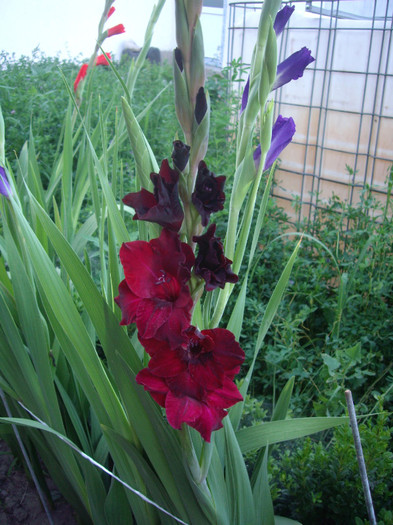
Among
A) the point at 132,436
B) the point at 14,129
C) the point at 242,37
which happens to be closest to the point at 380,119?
the point at 242,37

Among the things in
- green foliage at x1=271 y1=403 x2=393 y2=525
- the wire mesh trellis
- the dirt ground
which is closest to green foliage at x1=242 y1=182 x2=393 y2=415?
green foliage at x1=271 y1=403 x2=393 y2=525

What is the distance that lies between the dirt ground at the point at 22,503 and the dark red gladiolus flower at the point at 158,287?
84 centimetres

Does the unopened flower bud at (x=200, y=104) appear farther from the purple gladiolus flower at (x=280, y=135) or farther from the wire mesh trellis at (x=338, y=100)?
the wire mesh trellis at (x=338, y=100)

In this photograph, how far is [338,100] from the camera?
258cm

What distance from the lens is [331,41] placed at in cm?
255

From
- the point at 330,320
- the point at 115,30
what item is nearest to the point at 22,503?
the point at 330,320

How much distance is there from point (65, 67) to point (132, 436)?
3712 millimetres

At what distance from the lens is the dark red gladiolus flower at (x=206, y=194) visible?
52cm

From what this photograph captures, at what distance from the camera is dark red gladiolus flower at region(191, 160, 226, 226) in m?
0.52

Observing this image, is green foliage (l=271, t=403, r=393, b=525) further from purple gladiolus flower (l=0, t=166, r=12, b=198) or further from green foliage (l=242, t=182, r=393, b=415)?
purple gladiolus flower (l=0, t=166, r=12, b=198)

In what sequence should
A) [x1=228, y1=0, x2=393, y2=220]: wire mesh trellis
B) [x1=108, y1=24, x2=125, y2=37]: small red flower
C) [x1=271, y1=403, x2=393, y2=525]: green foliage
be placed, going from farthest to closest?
[x1=228, y1=0, x2=393, y2=220]: wire mesh trellis < [x1=108, y1=24, x2=125, y2=37]: small red flower < [x1=271, y1=403, x2=393, y2=525]: green foliage

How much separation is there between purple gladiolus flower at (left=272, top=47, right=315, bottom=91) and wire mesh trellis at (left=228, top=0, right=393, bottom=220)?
1.65 meters

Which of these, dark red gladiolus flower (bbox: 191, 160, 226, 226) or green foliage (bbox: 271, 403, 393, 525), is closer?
dark red gladiolus flower (bbox: 191, 160, 226, 226)

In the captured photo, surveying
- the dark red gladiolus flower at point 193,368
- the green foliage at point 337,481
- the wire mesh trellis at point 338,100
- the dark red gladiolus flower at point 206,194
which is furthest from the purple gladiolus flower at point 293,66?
the wire mesh trellis at point 338,100
